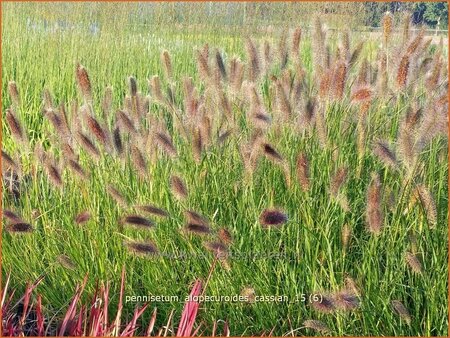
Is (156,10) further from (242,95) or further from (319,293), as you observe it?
(319,293)

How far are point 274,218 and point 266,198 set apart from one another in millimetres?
299

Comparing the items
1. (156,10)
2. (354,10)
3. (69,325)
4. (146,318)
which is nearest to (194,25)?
(156,10)

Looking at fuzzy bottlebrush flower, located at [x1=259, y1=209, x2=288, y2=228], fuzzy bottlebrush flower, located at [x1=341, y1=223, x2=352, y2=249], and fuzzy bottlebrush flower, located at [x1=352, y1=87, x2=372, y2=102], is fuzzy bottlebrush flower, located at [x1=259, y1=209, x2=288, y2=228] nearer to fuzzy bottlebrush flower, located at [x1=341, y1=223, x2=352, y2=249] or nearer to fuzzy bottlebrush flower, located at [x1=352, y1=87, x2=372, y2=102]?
fuzzy bottlebrush flower, located at [x1=341, y1=223, x2=352, y2=249]

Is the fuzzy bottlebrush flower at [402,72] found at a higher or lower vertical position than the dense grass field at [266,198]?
higher

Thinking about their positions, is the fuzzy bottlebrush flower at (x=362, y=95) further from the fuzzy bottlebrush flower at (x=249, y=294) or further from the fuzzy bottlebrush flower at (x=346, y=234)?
the fuzzy bottlebrush flower at (x=249, y=294)


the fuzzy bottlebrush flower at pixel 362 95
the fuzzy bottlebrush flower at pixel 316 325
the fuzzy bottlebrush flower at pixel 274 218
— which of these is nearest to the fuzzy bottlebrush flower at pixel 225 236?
the fuzzy bottlebrush flower at pixel 274 218

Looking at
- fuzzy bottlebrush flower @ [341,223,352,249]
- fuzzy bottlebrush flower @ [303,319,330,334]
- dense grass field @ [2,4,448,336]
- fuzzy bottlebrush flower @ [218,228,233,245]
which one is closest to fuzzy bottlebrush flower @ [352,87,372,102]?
dense grass field @ [2,4,448,336]

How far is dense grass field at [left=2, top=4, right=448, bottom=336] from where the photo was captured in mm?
2119

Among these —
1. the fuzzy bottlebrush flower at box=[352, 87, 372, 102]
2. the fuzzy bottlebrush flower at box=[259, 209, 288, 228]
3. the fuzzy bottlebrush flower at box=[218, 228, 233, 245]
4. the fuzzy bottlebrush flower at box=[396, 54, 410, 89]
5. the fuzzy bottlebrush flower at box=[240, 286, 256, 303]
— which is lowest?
the fuzzy bottlebrush flower at box=[240, 286, 256, 303]

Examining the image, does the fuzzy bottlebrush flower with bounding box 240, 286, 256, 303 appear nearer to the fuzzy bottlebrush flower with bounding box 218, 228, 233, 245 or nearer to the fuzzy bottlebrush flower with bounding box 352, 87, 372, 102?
the fuzzy bottlebrush flower with bounding box 218, 228, 233, 245

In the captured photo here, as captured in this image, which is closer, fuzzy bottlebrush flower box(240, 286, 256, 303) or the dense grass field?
the dense grass field

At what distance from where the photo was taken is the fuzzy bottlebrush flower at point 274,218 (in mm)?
2078

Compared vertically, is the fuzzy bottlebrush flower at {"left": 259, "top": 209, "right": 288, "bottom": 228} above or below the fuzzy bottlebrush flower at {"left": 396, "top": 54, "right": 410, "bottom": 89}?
below

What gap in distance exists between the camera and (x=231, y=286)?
88.9 inches
